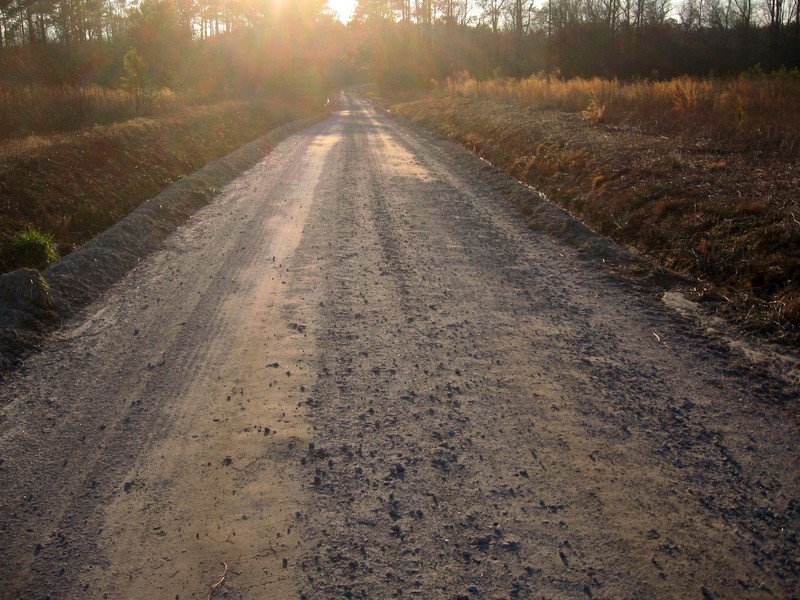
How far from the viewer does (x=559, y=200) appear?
10.8 m

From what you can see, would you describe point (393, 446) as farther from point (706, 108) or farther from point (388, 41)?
point (388, 41)

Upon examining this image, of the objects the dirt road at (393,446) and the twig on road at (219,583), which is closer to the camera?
the twig on road at (219,583)

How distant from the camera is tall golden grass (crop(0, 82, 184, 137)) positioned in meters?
14.8

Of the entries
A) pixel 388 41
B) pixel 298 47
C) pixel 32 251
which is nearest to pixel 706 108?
pixel 32 251

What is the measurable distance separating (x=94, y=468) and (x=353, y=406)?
162 centimetres

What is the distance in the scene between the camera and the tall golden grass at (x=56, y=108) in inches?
581

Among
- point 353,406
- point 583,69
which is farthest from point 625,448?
point 583,69

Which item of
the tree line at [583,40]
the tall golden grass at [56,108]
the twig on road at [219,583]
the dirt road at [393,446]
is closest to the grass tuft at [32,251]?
the dirt road at [393,446]

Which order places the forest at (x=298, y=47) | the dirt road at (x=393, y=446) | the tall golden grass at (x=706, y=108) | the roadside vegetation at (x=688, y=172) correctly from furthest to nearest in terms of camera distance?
the forest at (x=298, y=47), the tall golden grass at (x=706, y=108), the roadside vegetation at (x=688, y=172), the dirt road at (x=393, y=446)

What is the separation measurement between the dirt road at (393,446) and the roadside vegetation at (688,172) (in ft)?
3.42

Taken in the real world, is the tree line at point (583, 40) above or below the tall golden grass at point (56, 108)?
above

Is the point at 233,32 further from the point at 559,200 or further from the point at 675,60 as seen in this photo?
the point at 559,200

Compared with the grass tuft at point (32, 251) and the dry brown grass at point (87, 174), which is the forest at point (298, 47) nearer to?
the dry brown grass at point (87, 174)

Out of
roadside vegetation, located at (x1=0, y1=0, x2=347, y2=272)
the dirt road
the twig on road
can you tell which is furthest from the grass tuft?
the twig on road
